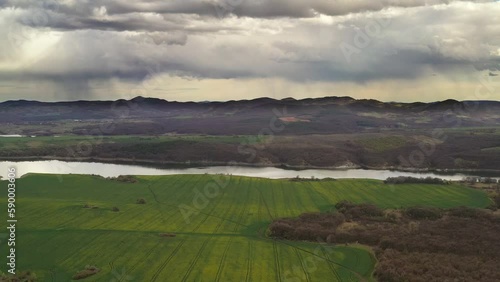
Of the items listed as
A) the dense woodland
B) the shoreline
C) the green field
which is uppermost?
Result: the dense woodland

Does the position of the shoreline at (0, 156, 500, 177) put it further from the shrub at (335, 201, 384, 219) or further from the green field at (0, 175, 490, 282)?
the shrub at (335, 201, 384, 219)

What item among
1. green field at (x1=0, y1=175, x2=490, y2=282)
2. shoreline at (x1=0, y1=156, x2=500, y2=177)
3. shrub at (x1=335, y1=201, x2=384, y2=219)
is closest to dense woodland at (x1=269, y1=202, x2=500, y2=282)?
shrub at (x1=335, y1=201, x2=384, y2=219)

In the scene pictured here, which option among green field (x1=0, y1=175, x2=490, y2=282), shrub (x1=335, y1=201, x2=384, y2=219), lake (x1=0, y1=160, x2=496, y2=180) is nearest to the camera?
green field (x1=0, y1=175, x2=490, y2=282)

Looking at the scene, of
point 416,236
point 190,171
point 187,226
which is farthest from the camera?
point 190,171

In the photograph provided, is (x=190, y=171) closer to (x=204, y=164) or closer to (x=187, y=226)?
(x=204, y=164)

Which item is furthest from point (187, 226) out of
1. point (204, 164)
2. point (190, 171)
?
point (204, 164)

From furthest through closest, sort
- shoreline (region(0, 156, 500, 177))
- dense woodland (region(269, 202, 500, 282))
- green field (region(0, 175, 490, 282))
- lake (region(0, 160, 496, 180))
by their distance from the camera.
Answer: shoreline (region(0, 156, 500, 177))
lake (region(0, 160, 496, 180))
green field (region(0, 175, 490, 282))
dense woodland (region(269, 202, 500, 282))

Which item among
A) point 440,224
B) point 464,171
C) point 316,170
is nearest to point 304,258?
point 440,224

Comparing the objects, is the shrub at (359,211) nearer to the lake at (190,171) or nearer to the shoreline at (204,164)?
the lake at (190,171)

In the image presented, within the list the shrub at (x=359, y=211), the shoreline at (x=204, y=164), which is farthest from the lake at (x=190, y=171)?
the shrub at (x=359, y=211)
